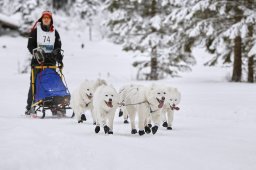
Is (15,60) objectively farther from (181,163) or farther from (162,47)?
(181,163)

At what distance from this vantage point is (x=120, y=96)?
6.73 m

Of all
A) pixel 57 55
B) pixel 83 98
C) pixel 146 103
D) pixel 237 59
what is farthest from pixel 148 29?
pixel 146 103

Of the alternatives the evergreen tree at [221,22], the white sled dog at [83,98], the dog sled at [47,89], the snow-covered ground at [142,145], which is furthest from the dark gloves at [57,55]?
the evergreen tree at [221,22]

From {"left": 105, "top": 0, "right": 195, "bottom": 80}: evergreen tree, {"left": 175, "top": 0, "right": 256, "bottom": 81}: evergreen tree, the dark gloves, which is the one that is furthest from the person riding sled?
{"left": 105, "top": 0, "right": 195, "bottom": 80}: evergreen tree

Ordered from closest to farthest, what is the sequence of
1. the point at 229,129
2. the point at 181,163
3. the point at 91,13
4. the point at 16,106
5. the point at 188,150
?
the point at 181,163
the point at 188,150
the point at 229,129
the point at 16,106
the point at 91,13

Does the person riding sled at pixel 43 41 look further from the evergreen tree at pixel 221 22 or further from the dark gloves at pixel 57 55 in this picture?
the evergreen tree at pixel 221 22

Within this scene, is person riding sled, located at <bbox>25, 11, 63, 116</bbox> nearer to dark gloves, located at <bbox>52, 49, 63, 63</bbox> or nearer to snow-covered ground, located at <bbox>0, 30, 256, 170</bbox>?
dark gloves, located at <bbox>52, 49, 63, 63</bbox>

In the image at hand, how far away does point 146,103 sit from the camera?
20.2 feet

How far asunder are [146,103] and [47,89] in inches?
120

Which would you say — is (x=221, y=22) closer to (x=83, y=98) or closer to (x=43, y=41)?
(x=43, y=41)

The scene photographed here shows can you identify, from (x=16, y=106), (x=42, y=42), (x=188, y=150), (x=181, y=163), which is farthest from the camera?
(x=16, y=106)

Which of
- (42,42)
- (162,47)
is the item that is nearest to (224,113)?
(42,42)

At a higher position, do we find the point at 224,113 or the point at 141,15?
the point at 141,15

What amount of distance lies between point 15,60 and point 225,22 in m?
23.3
